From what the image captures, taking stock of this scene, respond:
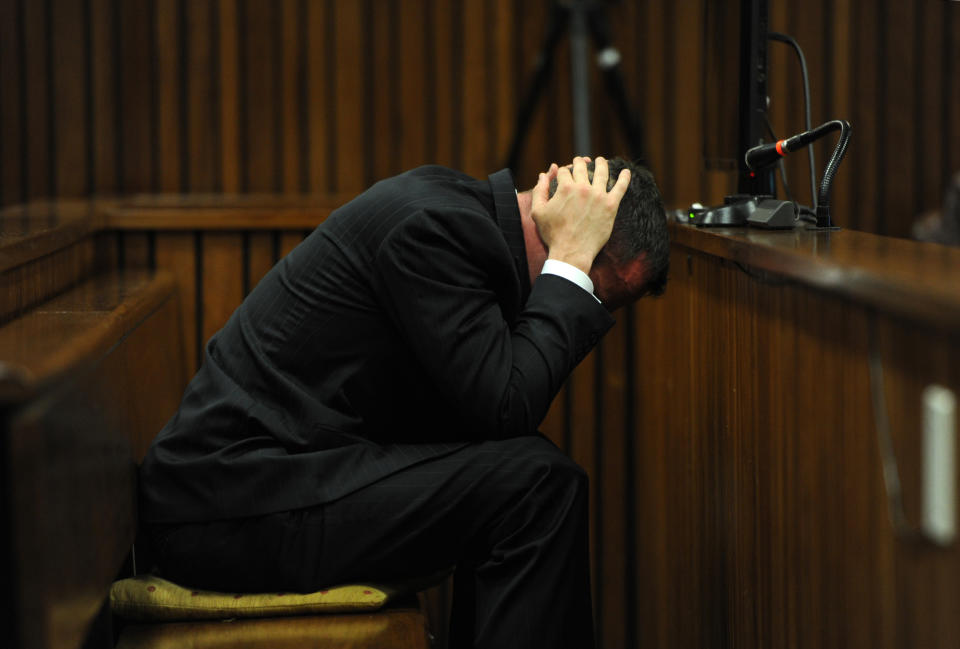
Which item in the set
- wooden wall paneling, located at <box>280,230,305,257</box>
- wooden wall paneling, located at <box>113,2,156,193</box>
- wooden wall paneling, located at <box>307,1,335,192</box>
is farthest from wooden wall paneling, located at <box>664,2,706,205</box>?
wooden wall paneling, located at <box>113,2,156,193</box>

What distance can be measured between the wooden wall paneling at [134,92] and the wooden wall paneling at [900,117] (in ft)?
6.75

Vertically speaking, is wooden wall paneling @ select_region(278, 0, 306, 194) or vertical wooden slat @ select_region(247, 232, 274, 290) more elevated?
wooden wall paneling @ select_region(278, 0, 306, 194)

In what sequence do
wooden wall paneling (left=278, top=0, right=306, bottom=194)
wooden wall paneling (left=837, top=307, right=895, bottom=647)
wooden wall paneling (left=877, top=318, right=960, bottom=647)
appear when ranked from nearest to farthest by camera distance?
wooden wall paneling (left=877, top=318, right=960, bottom=647) < wooden wall paneling (left=837, top=307, right=895, bottom=647) < wooden wall paneling (left=278, top=0, right=306, bottom=194)

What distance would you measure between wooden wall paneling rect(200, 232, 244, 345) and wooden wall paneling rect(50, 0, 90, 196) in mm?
799

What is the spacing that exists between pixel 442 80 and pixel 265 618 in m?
1.98

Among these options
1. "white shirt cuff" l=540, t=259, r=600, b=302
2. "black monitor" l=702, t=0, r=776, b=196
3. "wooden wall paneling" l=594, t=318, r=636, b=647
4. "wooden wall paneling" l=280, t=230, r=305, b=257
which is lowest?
"wooden wall paneling" l=594, t=318, r=636, b=647

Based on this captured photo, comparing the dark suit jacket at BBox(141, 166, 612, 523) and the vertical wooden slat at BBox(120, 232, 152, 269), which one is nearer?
the dark suit jacket at BBox(141, 166, 612, 523)

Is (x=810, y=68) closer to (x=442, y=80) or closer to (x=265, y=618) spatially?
(x=442, y=80)

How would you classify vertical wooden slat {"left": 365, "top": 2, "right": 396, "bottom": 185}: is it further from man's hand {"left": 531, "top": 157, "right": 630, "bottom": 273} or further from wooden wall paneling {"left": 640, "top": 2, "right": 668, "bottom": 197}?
man's hand {"left": 531, "top": 157, "right": 630, "bottom": 273}

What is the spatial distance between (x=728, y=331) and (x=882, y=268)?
565 millimetres

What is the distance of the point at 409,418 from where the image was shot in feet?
5.26

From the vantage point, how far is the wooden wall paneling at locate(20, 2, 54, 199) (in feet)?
9.67

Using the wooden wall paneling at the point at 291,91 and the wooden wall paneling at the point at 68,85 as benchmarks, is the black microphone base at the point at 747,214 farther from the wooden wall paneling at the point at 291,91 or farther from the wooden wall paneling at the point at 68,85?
the wooden wall paneling at the point at 68,85

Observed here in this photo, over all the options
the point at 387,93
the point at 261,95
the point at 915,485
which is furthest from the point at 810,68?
the point at 915,485
